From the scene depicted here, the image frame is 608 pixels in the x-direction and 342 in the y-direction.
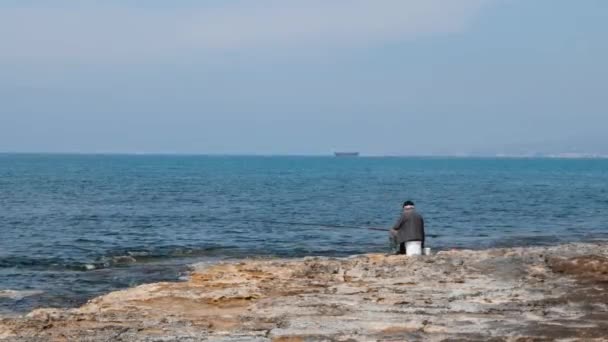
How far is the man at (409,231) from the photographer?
21547 millimetres

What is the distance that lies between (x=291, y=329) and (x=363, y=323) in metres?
1.15

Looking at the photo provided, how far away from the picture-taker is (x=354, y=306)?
1415 cm

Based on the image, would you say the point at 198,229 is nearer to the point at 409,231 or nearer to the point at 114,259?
the point at 114,259

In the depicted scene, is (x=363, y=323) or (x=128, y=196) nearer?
(x=363, y=323)

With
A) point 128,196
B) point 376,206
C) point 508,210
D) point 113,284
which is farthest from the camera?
point 128,196

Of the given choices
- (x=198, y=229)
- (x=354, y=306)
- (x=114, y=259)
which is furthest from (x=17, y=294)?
(x=198, y=229)

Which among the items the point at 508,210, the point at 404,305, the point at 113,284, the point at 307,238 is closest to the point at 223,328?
the point at 404,305

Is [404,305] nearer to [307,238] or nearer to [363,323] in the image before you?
[363,323]

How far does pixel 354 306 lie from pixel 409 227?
804 centimetres

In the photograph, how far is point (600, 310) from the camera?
13.7 meters

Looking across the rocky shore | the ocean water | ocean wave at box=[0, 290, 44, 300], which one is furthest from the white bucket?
ocean wave at box=[0, 290, 44, 300]

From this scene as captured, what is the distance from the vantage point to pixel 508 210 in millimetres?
56938

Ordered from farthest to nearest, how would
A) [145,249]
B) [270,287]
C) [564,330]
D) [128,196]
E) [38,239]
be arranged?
[128,196], [38,239], [145,249], [270,287], [564,330]

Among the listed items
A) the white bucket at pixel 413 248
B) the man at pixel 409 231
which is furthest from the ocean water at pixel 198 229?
the white bucket at pixel 413 248
